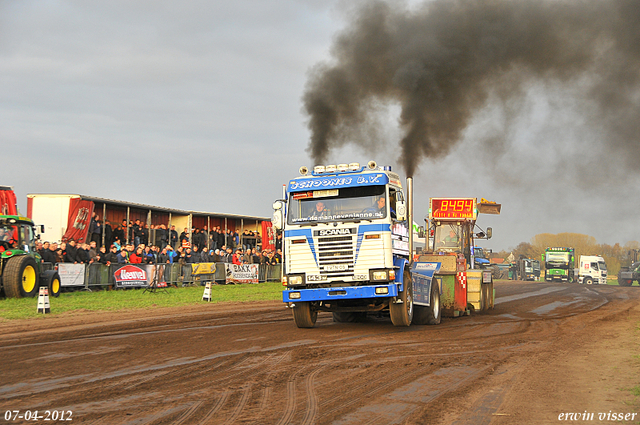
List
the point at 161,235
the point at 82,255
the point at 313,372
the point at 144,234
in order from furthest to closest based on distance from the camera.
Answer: the point at 161,235
the point at 144,234
the point at 82,255
the point at 313,372

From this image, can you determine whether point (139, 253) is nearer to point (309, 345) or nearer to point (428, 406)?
point (309, 345)

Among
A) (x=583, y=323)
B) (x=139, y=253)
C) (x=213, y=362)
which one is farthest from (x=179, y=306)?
(x=583, y=323)

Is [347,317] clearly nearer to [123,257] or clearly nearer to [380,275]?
[380,275]

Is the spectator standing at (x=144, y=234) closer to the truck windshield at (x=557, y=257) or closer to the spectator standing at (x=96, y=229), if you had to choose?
the spectator standing at (x=96, y=229)

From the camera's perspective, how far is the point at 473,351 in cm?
972

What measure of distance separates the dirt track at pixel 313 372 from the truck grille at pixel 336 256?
4.20 ft

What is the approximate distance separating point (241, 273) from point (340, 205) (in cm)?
1733

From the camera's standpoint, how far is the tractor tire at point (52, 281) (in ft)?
60.3

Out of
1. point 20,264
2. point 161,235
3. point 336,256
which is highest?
point 161,235

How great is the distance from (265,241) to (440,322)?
854 inches

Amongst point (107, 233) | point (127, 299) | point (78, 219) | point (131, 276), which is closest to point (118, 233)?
point (107, 233)

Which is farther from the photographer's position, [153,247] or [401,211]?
[153,247]

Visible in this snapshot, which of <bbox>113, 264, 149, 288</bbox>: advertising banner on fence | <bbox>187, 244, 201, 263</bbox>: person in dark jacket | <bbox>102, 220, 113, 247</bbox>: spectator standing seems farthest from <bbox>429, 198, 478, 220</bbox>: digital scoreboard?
<bbox>102, 220, 113, 247</bbox>: spectator standing

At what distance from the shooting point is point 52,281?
18547mm
